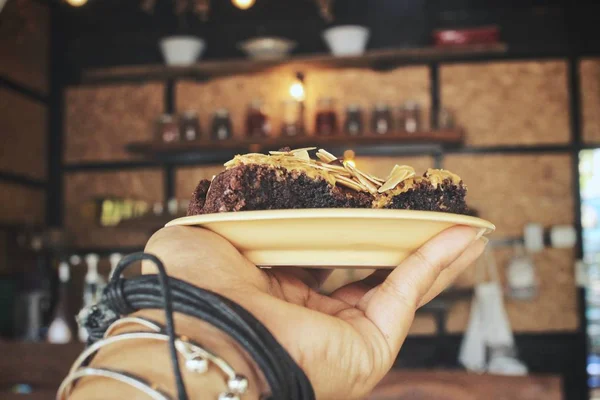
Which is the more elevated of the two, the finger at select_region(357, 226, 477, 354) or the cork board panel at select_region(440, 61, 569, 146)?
the cork board panel at select_region(440, 61, 569, 146)

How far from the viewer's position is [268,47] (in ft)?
16.6

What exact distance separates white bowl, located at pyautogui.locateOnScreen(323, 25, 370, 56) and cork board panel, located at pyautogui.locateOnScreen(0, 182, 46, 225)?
2474mm

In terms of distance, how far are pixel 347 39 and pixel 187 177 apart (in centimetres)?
158

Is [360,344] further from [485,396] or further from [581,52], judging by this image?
[581,52]

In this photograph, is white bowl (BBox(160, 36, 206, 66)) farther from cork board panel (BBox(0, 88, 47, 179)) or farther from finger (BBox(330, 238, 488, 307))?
finger (BBox(330, 238, 488, 307))

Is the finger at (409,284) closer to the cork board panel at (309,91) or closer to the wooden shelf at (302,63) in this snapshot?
the wooden shelf at (302,63)

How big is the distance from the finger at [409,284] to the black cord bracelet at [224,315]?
0.66 feet

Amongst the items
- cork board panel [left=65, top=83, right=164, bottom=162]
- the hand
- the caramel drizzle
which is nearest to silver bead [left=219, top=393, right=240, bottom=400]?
the hand

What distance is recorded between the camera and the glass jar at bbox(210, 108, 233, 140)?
5129 mm

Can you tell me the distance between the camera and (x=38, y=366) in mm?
3818

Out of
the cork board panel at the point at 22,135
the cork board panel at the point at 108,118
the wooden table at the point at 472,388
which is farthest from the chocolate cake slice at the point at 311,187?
the cork board panel at the point at 108,118

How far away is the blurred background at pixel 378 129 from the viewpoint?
4996 mm

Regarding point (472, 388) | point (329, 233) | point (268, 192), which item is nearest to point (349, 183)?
point (268, 192)

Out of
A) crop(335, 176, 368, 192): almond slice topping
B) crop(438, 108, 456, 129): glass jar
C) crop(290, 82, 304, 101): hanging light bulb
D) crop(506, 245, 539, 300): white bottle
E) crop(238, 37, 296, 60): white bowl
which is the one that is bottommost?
crop(506, 245, 539, 300): white bottle
